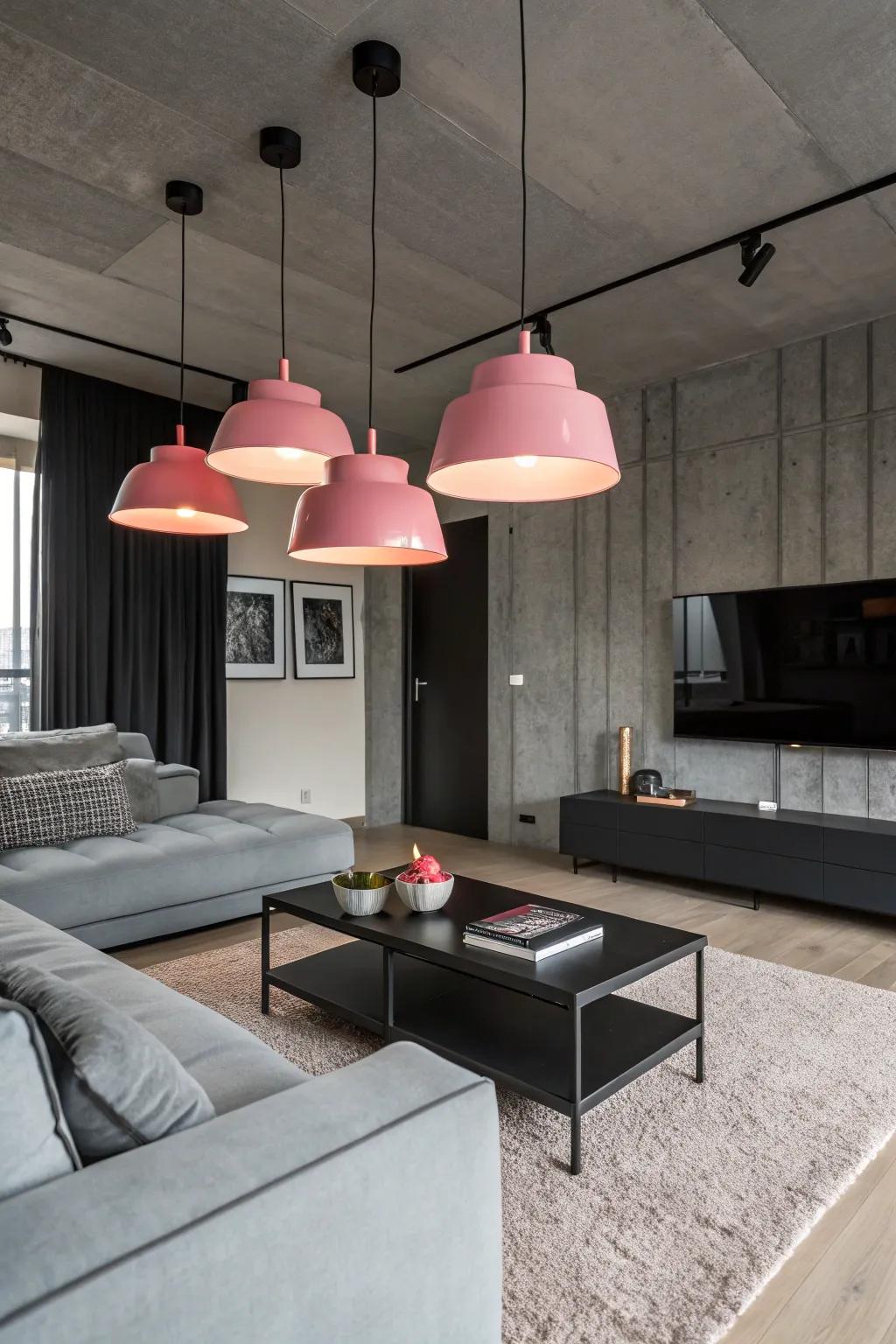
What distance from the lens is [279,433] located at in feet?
7.72

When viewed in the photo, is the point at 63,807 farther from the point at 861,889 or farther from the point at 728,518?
the point at 728,518

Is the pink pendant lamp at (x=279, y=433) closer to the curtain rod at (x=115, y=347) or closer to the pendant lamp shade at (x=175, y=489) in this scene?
the pendant lamp shade at (x=175, y=489)

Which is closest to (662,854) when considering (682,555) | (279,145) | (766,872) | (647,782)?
(647,782)

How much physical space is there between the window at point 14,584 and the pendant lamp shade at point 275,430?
296cm

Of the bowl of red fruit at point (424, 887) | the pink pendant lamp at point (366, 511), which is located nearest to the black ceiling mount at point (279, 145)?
the pink pendant lamp at point (366, 511)

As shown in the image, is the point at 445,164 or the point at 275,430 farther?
the point at 445,164

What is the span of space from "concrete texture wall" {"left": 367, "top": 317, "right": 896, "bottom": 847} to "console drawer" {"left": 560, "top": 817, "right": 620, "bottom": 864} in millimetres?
482

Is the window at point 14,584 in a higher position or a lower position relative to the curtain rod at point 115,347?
lower

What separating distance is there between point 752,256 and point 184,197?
2160mm

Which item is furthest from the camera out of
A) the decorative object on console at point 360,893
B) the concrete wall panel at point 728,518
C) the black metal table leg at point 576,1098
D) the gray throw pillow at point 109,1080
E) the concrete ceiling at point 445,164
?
the concrete wall panel at point 728,518

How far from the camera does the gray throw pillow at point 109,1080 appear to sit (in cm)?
102

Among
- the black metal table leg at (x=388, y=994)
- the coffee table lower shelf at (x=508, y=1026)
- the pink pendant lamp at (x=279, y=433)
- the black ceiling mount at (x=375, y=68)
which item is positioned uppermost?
the black ceiling mount at (x=375, y=68)

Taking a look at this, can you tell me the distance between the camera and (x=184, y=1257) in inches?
34.7

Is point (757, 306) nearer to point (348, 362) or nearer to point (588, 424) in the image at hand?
point (348, 362)
